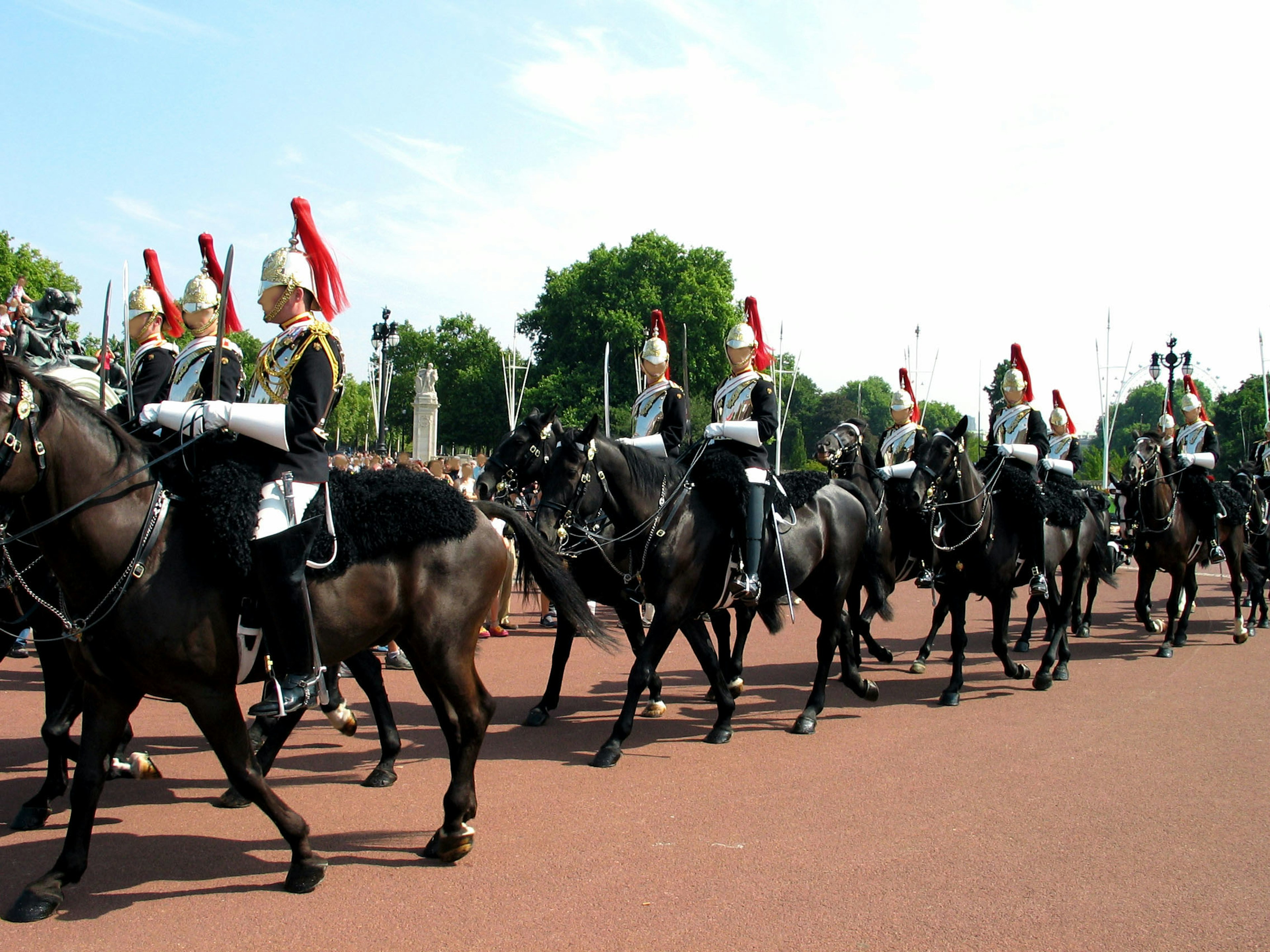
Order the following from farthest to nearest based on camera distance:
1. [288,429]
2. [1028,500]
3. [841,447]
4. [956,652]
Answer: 1. [841,447]
2. [1028,500]
3. [956,652]
4. [288,429]

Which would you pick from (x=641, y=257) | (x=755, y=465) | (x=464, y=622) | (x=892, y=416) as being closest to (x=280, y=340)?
(x=464, y=622)

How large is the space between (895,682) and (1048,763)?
3.33 m

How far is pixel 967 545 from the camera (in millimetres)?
9812

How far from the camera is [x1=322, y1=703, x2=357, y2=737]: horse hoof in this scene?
6.84m

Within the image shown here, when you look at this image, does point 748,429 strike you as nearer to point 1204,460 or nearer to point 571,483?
point 571,483

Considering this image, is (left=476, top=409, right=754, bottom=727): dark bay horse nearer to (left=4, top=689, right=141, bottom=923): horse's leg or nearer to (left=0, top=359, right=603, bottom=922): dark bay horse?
(left=0, top=359, right=603, bottom=922): dark bay horse

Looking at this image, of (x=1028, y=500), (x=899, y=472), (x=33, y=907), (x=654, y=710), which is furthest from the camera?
(x=899, y=472)

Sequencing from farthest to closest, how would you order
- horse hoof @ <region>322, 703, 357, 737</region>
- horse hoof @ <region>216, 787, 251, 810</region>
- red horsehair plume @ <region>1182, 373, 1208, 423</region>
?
red horsehair plume @ <region>1182, 373, 1208, 423</region>
horse hoof @ <region>322, 703, 357, 737</region>
horse hoof @ <region>216, 787, 251, 810</region>

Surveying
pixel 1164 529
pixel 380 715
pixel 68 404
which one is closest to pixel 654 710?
pixel 380 715

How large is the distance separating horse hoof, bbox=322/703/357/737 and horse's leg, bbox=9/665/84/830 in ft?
4.86

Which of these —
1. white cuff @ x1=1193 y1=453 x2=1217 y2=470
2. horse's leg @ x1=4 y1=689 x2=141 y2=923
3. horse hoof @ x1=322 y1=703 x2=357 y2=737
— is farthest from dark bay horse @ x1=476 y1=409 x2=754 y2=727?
white cuff @ x1=1193 y1=453 x2=1217 y2=470

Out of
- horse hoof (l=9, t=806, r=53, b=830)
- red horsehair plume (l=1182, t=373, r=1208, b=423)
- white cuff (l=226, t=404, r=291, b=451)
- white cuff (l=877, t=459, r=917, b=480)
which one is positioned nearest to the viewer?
white cuff (l=226, t=404, r=291, b=451)

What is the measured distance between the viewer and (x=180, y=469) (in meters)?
4.80

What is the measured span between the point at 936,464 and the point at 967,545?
41.7 inches
